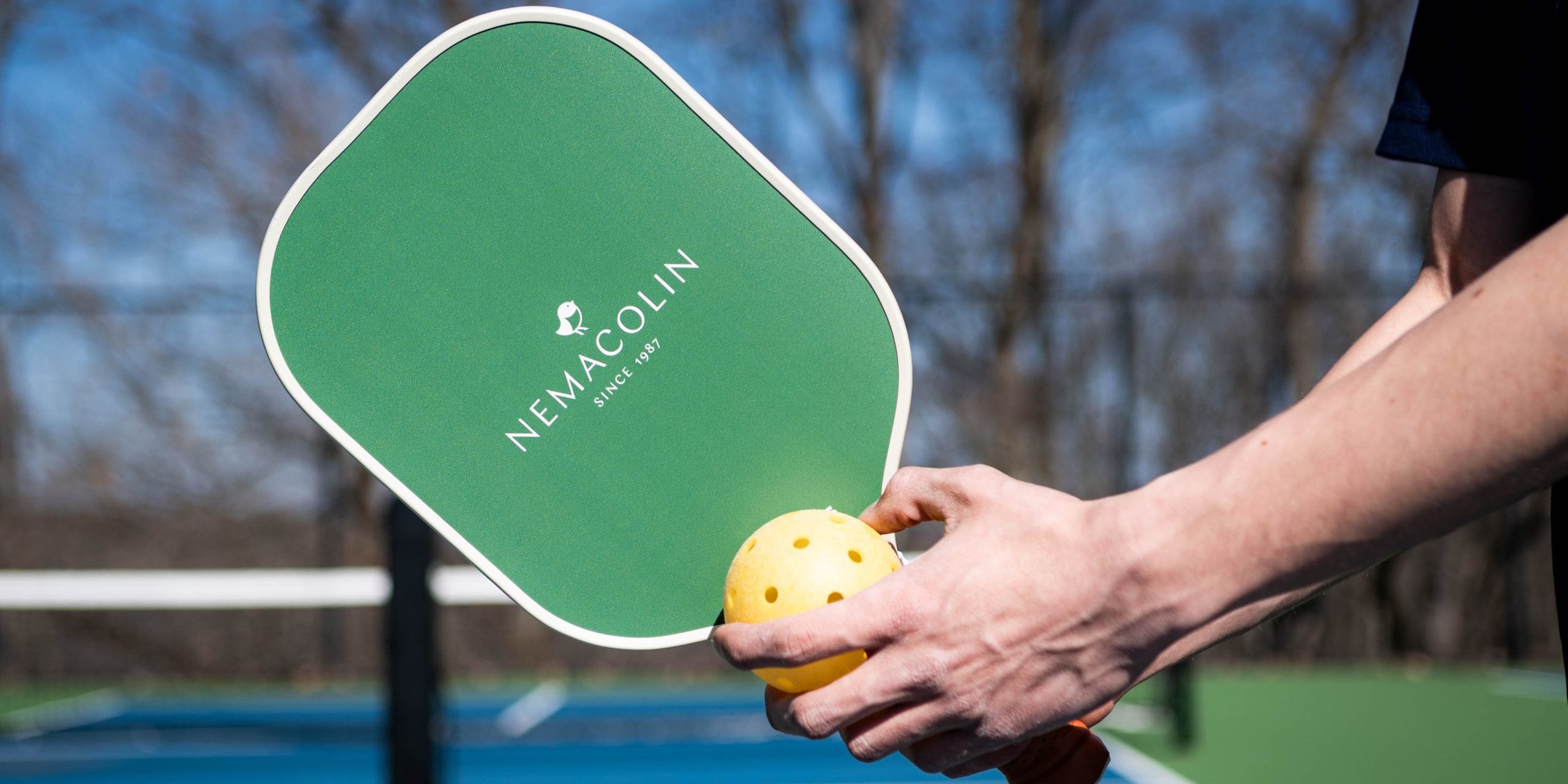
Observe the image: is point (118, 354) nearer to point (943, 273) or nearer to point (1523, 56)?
point (943, 273)

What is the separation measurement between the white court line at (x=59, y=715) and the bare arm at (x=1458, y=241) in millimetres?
7809

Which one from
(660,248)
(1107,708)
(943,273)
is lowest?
(1107,708)

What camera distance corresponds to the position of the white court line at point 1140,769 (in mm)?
5016

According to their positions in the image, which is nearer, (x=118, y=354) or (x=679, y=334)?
(x=679, y=334)

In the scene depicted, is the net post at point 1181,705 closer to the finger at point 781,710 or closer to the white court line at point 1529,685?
the white court line at point 1529,685

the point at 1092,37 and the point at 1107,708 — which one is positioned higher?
the point at 1092,37

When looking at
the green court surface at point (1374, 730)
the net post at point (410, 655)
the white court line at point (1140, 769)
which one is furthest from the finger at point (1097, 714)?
the green court surface at point (1374, 730)

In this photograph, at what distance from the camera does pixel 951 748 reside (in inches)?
47.1

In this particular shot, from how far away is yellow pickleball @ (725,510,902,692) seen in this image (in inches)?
47.9

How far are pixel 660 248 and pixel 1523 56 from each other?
989 mm

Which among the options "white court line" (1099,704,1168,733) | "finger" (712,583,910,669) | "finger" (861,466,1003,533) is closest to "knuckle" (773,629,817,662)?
"finger" (712,583,910,669)

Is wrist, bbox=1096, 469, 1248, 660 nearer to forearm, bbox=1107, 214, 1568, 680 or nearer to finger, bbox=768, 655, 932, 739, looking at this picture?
forearm, bbox=1107, 214, 1568, 680

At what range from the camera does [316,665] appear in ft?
30.5

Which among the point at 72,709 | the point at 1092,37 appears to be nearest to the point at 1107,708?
the point at 72,709
